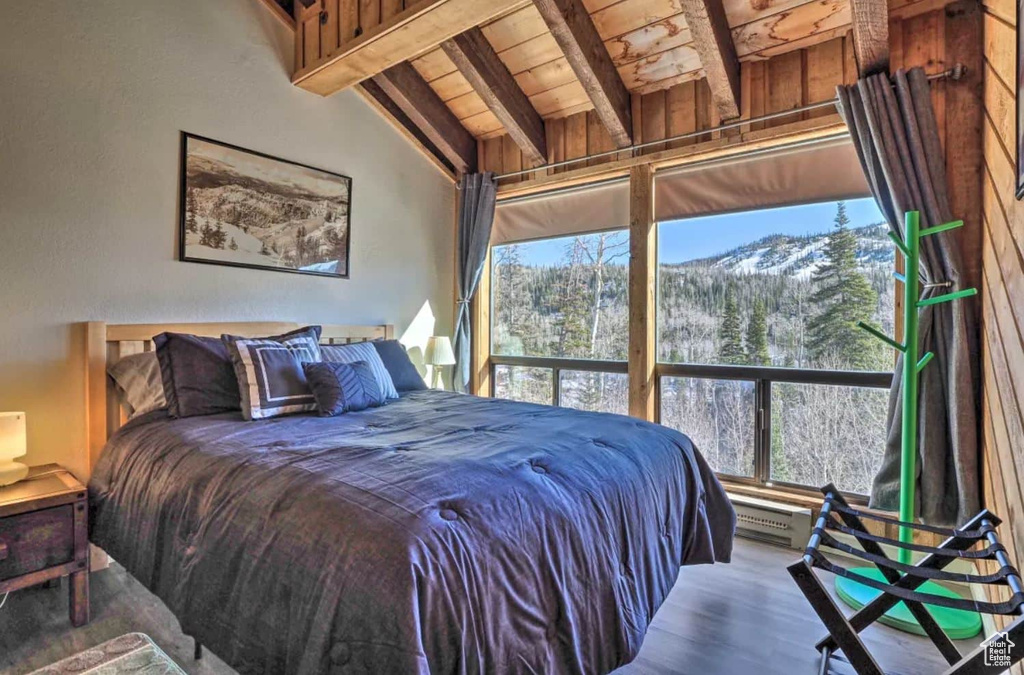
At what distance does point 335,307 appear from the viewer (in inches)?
136

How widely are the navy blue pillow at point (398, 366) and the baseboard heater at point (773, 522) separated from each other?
6.53 ft

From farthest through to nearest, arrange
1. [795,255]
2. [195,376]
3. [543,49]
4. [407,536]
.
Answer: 1. [543,49]
2. [795,255]
3. [195,376]
4. [407,536]

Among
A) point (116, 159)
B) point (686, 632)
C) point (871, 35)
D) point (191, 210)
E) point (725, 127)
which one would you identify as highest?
point (871, 35)

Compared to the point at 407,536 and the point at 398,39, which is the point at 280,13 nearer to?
the point at 398,39

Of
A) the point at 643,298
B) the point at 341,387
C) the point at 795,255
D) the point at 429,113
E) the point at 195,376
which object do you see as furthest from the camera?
the point at 429,113

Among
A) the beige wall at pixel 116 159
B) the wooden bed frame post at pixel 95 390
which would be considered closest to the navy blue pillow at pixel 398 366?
the beige wall at pixel 116 159

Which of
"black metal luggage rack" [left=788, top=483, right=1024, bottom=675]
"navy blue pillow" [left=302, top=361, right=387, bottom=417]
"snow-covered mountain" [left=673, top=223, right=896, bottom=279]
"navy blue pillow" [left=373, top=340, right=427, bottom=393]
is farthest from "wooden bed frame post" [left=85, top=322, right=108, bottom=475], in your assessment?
"snow-covered mountain" [left=673, top=223, right=896, bottom=279]

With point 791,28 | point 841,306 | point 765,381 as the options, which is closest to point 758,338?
point 765,381

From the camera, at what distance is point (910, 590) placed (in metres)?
1.30

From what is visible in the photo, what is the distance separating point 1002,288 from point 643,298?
5.95 ft

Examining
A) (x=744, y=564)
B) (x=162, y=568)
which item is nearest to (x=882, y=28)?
(x=744, y=564)

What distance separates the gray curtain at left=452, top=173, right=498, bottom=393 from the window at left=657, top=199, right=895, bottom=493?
54.1 inches

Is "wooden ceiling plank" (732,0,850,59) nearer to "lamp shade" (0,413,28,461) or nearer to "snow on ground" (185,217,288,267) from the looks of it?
"snow on ground" (185,217,288,267)

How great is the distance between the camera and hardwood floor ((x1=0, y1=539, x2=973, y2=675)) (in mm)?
1737
